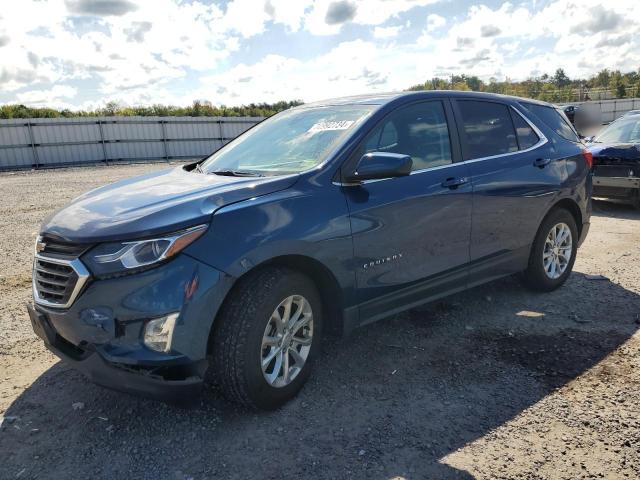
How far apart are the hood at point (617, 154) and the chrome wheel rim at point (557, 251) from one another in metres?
4.41

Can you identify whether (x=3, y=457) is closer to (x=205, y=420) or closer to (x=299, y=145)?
(x=205, y=420)

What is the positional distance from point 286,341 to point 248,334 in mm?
349

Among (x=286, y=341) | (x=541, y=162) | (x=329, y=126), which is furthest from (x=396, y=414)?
(x=541, y=162)

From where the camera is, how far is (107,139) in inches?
944

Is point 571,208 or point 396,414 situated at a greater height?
point 571,208

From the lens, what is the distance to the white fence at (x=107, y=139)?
2192 centimetres

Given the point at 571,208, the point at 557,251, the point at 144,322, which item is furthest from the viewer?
the point at 571,208

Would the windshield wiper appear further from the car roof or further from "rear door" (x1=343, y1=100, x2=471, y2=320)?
the car roof

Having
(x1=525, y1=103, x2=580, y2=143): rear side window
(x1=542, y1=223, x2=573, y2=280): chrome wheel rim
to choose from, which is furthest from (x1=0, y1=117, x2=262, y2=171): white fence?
(x1=542, y1=223, x2=573, y2=280): chrome wheel rim

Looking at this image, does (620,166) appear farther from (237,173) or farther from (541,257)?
(237,173)

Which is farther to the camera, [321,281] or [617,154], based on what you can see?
[617,154]

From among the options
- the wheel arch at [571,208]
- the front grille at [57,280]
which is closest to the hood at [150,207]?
the front grille at [57,280]

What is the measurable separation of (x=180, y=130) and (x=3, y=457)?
80.8 ft

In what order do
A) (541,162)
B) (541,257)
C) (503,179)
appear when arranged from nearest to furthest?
1. (503,179)
2. (541,162)
3. (541,257)
